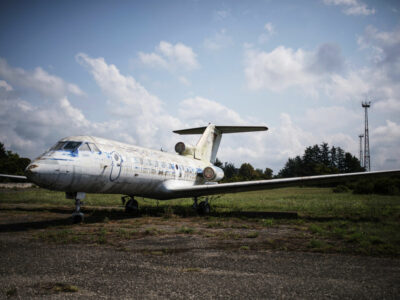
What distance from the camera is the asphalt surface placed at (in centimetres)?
347

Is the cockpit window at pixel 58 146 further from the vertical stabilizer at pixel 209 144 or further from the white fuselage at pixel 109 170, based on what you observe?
the vertical stabilizer at pixel 209 144

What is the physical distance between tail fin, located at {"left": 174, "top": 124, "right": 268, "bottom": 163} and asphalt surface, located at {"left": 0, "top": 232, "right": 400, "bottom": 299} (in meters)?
15.2

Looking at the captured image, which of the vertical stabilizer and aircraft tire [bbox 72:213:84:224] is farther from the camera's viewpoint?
the vertical stabilizer

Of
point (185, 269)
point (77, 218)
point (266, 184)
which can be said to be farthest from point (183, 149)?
point (185, 269)

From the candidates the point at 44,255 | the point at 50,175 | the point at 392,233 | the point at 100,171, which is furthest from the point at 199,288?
the point at 100,171

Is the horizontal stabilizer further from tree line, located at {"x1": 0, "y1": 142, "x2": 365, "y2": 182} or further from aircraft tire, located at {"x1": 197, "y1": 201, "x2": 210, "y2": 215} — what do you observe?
tree line, located at {"x1": 0, "y1": 142, "x2": 365, "y2": 182}

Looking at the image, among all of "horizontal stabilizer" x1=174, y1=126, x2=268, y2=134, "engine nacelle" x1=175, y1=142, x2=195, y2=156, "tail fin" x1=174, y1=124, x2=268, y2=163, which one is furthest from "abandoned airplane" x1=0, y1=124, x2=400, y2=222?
"horizontal stabilizer" x1=174, y1=126, x2=268, y2=134

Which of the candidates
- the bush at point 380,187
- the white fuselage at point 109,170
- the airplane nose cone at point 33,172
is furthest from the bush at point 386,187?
the airplane nose cone at point 33,172

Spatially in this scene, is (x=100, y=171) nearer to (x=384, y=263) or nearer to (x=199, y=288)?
(x=199, y=288)

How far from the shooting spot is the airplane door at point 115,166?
424 inches

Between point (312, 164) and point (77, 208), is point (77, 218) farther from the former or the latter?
point (312, 164)

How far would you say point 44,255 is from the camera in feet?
17.6

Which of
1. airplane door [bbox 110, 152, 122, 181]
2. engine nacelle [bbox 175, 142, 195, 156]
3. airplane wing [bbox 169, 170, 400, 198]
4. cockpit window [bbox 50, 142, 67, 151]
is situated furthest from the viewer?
engine nacelle [bbox 175, 142, 195, 156]

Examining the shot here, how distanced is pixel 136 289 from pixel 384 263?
4.13 metres
